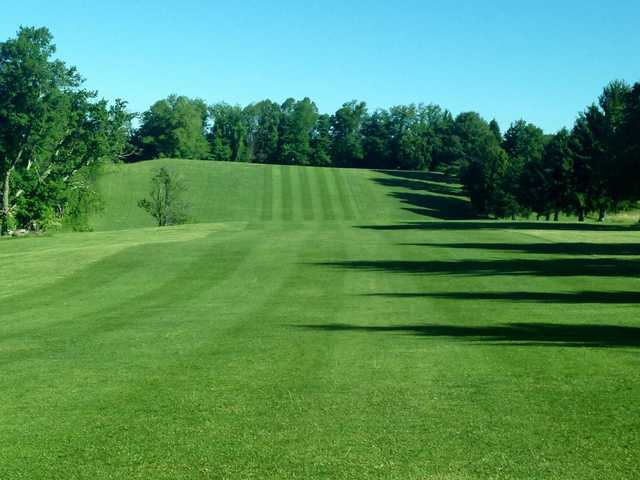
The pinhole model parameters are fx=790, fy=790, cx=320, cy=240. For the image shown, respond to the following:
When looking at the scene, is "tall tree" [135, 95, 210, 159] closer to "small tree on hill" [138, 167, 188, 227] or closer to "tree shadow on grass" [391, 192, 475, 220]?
"tree shadow on grass" [391, 192, 475, 220]

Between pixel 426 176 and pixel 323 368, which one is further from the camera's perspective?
pixel 426 176

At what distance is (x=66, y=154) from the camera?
7500 centimetres

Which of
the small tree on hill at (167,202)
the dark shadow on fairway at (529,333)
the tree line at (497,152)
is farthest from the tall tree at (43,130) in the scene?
the dark shadow on fairway at (529,333)

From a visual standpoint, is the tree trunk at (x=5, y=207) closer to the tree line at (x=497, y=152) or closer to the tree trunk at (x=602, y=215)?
the tree line at (x=497, y=152)

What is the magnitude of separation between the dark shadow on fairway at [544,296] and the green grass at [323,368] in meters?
0.08

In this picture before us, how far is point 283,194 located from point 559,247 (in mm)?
86165

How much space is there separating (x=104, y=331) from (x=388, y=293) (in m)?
9.54

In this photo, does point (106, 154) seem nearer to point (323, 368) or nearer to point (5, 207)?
point (5, 207)

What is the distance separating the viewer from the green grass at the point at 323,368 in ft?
26.4

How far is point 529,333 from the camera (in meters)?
16.0

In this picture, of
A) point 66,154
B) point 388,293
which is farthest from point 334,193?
point 388,293

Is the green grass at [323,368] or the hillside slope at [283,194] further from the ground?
the green grass at [323,368]

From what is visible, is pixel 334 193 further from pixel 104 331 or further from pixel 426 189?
pixel 104 331

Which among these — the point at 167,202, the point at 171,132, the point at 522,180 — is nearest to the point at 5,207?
the point at 167,202
